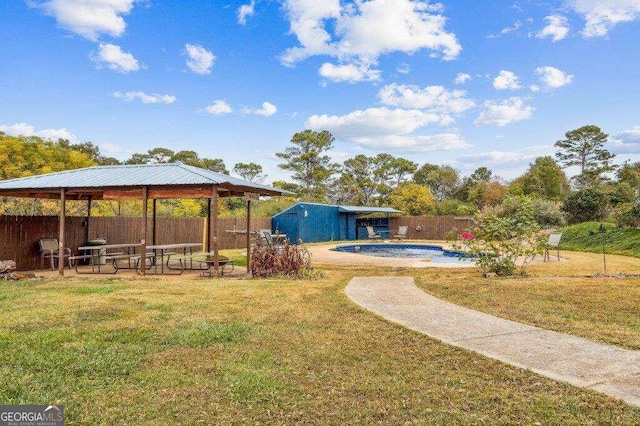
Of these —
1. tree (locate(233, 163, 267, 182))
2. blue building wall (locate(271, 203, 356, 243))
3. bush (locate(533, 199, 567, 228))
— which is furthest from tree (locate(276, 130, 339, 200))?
bush (locate(533, 199, 567, 228))

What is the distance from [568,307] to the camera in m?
5.48

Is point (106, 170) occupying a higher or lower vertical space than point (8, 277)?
higher

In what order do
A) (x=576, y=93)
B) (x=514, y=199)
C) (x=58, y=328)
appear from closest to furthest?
1. (x=58, y=328)
2. (x=514, y=199)
3. (x=576, y=93)

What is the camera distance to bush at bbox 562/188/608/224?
2134 cm

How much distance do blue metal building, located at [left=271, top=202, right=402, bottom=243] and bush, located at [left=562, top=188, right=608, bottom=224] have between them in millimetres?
9419

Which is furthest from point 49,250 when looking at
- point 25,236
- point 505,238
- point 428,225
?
point 428,225

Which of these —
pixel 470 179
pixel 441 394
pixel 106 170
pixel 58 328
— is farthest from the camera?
pixel 470 179

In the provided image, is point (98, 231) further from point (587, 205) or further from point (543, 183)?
point (543, 183)

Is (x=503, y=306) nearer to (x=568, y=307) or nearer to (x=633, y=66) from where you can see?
(x=568, y=307)

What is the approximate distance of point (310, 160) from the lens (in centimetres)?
3562

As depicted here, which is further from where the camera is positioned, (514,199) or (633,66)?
(633,66)

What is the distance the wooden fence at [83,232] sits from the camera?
10406mm

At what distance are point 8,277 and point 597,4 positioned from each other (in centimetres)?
1681

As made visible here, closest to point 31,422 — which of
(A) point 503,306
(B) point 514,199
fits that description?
(A) point 503,306
